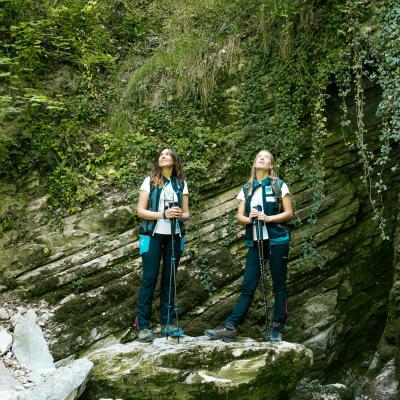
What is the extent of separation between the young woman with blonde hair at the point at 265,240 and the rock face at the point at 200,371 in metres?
0.27

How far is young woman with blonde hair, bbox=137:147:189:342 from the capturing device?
18.0 ft

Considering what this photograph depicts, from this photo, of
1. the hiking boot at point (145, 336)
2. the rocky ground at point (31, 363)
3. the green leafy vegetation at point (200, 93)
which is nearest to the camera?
the rocky ground at point (31, 363)

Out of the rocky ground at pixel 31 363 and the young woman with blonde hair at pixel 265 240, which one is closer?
the rocky ground at pixel 31 363

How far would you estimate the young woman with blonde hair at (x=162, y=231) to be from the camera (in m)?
5.50

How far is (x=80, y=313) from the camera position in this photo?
6.65 m

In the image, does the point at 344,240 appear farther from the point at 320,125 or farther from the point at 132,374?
the point at 132,374

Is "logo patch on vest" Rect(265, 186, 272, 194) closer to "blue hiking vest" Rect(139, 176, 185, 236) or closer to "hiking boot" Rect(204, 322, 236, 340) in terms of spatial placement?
"blue hiking vest" Rect(139, 176, 185, 236)

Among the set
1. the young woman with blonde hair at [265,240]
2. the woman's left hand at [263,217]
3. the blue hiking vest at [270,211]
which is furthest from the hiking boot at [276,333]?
the woman's left hand at [263,217]

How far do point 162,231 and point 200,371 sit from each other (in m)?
1.46

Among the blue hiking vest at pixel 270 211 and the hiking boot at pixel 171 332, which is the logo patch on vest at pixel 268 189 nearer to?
the blue hiking vest at pixel 270 211

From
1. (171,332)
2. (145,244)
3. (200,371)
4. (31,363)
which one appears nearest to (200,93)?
(145,244)

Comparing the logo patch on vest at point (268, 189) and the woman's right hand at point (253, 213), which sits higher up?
the logo patch on vest at point (268, 189)

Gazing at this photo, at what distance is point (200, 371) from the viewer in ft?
17.1

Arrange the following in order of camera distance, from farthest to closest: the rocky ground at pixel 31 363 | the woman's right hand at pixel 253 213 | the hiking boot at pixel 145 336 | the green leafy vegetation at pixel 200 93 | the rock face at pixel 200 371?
the green leafy vegetation at pixel 200 93, the hiking boot at pixel 145 336, the woman's right hand at pixel 253 213, the rock face at pixel 200 371, the rocky ground at pixel 31 363
